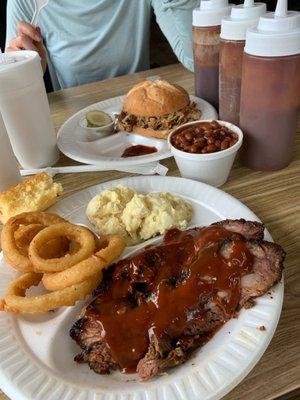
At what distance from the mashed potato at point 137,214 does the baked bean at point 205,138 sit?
0.68ft

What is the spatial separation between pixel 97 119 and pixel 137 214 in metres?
0.84

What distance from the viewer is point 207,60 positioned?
5.60 ft

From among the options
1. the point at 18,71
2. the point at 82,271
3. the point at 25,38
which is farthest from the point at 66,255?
the point at 25,38

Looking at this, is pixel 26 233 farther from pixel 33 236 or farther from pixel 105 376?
pixel 105 376

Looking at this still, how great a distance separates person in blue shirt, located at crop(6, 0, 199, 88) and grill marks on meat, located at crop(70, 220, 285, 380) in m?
2.00

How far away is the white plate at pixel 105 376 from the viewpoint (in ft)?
2.50

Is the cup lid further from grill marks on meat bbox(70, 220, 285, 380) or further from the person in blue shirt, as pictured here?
the person in blue shirt

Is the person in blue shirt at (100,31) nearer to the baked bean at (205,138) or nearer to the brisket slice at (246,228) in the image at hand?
the baked bean at (205,138)

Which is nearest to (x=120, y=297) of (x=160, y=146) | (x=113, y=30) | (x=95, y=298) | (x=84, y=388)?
(x=95, y=298)

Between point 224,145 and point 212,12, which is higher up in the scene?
point 212,12

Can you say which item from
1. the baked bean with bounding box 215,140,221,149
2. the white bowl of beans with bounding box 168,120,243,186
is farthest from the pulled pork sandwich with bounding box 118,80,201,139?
the baked bean with bounding box 215,140,221,149

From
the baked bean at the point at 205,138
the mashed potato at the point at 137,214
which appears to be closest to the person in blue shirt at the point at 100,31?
the baked bean at the point at 205,138

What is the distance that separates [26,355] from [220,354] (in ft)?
1.46

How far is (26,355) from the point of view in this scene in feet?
2.82
